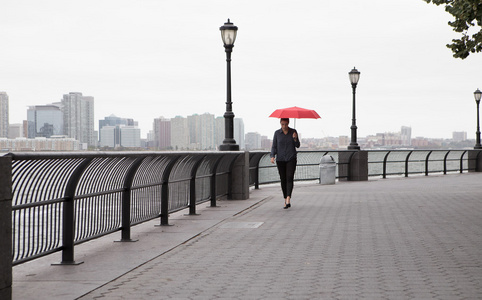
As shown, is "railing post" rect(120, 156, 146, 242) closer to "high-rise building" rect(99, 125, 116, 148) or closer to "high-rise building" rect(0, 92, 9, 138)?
"high-rise building" rect(0, 92, 9, 138)

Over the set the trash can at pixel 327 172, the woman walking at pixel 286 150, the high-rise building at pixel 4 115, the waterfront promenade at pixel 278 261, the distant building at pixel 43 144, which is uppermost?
the high-rise building at pixel 4 115

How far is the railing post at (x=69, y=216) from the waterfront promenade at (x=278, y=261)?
184 mm

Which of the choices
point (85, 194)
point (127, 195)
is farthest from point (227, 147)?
point (85, 194)

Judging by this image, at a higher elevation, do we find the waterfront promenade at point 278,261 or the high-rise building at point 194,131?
the high-rise building at point 194,131

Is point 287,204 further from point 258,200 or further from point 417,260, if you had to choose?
point 417,260

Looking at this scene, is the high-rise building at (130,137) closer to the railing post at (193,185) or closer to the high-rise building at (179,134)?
the high-rise building at (179,134)

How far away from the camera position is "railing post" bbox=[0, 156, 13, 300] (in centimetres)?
517

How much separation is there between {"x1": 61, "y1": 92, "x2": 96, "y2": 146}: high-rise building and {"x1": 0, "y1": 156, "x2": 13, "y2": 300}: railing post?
78479 mm

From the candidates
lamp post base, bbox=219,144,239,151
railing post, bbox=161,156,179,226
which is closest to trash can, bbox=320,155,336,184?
lamp post base, bbox=219,144,239,151

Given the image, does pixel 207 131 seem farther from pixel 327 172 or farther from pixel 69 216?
pixel 69 216

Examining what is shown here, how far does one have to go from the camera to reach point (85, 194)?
7.72 m

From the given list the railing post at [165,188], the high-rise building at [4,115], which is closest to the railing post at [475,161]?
the railing post at [165,188]

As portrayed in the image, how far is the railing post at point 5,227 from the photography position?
5172 mm

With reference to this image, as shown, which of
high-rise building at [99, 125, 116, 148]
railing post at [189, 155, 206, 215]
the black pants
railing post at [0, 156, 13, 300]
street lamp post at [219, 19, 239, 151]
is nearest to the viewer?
railing post at [0, 156, 13, 300]
